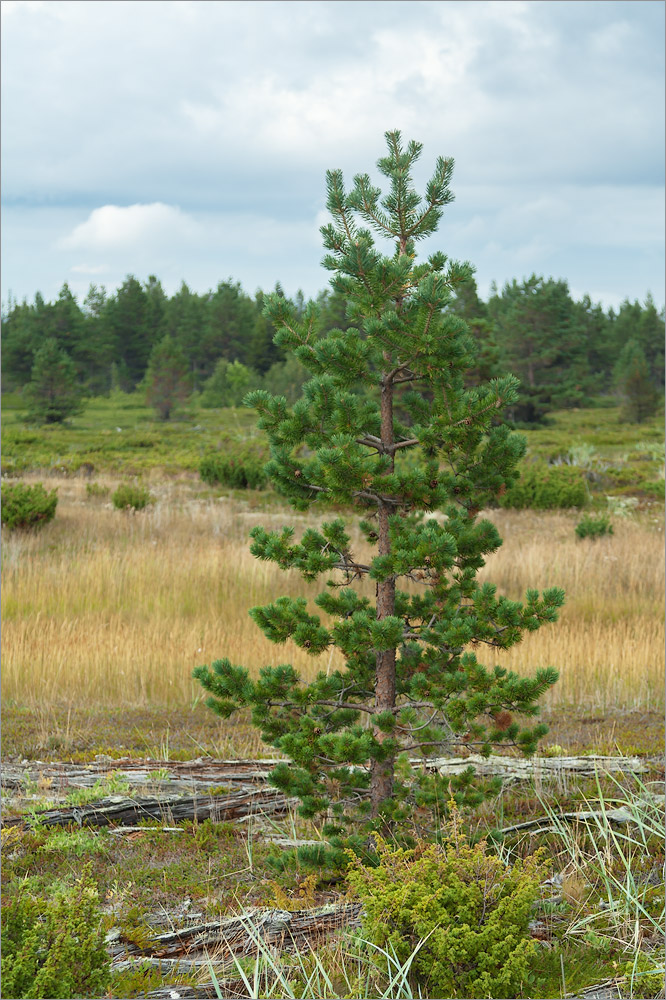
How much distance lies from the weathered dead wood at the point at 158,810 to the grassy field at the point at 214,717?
110 millimetres

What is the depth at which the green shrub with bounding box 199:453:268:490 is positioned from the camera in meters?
19.3

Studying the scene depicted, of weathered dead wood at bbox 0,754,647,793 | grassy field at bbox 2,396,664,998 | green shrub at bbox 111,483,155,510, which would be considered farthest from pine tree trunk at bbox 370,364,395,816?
green shrub at bbox 111,483,155,510

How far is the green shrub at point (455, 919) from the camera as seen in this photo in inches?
102

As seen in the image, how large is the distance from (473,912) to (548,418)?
4127 centimetres

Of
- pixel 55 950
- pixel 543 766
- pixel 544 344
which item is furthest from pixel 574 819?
pixel 544 344

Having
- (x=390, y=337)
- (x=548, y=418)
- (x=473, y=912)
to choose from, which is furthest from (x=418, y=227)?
(x=548, y=418)

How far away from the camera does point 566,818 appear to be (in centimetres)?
403

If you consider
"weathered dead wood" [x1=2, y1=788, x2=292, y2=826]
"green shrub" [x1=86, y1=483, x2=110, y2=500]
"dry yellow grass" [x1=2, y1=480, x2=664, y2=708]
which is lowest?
"weathered dead wood" [x1=2, y1=788, x2=292, y2=826]

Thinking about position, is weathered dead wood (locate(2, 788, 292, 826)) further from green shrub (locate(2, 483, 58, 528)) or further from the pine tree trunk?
green shrub (locate(2, 483, 58, 528))

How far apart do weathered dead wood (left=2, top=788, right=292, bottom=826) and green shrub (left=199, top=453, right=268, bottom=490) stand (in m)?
14.8

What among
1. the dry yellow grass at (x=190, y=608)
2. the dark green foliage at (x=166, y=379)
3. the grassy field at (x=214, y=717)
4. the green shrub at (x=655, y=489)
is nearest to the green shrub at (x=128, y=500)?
the grassy field at (x=214, y=717)

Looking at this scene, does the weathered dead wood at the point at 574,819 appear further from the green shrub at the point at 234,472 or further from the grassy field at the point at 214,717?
the green shrub at the point at 234,472

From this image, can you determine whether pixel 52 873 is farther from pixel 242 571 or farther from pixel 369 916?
pixel 242 571

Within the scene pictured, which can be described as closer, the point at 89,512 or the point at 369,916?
the point at 369,916
